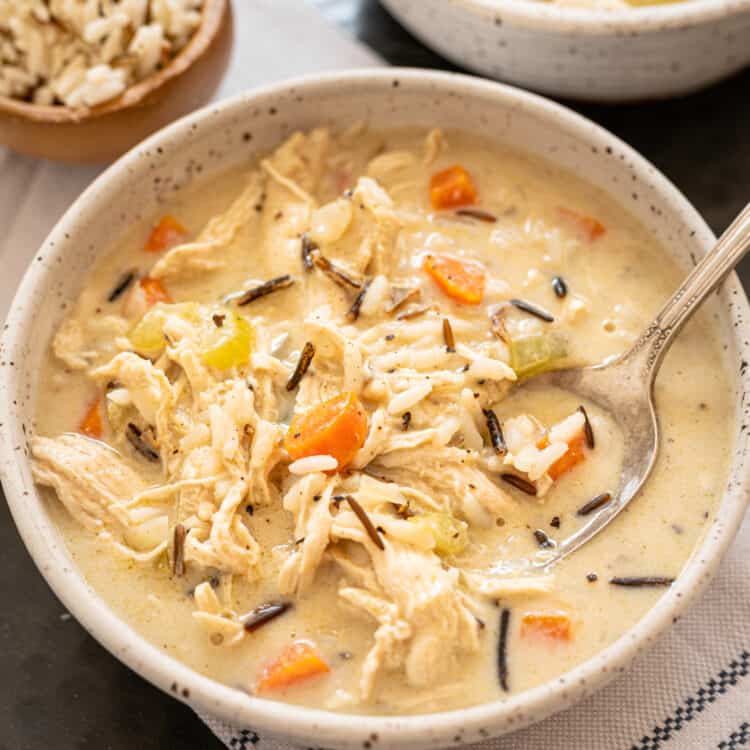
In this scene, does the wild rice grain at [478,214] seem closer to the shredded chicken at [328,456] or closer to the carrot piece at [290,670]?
the shredded chicken at [328,456]

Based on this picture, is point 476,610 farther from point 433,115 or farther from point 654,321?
point 433,115

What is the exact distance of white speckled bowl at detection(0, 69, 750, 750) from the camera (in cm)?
207

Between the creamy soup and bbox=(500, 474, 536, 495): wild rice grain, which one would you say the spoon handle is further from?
bbox=(500, 474, 536, 495): wild rice grain

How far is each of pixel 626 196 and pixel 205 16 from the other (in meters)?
1.26

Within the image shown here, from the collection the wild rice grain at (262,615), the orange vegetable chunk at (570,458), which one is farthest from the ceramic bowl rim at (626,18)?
the wild rice grain at (262,615)

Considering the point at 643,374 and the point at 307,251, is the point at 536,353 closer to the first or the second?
the point at 643,374

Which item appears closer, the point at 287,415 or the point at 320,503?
the point at 320,503

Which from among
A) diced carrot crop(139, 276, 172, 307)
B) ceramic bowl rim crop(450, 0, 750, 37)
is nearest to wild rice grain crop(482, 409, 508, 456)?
diced carrot crop(139, 276, 172, 307)

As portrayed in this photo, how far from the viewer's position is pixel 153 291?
9.09ft

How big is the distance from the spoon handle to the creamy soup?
4.2 inches

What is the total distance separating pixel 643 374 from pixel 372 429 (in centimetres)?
61

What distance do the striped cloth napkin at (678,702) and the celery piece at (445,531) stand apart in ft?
1.38

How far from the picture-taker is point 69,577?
2.24 m

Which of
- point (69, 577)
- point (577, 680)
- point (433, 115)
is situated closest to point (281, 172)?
point (433, 115)
